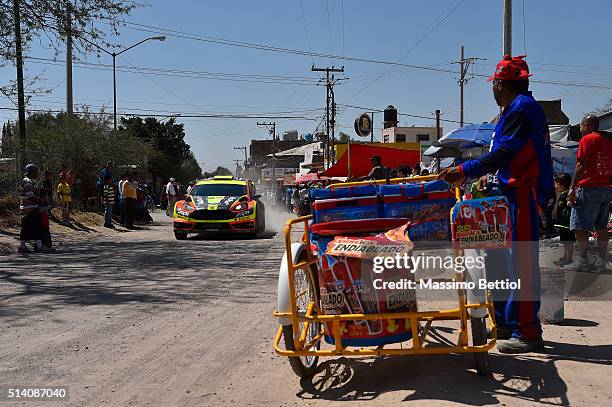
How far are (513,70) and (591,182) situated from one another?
3424 millimetres

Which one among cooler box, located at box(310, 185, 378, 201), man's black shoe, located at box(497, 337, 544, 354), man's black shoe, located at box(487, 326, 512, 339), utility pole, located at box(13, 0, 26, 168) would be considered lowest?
man's black shoe, located at box(497, 337, 544, 354)

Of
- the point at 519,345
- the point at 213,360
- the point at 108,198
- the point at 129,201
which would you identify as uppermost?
the point at 108,198

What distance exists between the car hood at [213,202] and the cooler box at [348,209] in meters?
12.1

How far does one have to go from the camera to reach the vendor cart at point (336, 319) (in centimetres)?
426

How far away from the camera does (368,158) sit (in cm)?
2133

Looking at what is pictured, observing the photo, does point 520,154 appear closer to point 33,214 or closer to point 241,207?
point 33,214

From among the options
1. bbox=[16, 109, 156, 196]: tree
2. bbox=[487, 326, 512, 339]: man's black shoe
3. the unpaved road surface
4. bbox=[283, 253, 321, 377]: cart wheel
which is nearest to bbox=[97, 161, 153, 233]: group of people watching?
bbox=[16, 109, 156, 196]: tree

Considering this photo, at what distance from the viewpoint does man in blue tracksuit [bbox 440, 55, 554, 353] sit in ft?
16.0

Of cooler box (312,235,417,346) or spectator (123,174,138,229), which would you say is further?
spectator (123,174,138,229)

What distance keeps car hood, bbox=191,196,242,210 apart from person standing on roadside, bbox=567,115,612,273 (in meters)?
10.2

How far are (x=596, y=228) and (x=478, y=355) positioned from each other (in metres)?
4.35

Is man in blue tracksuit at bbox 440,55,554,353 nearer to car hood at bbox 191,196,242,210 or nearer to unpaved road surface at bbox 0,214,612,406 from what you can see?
unpaved road surface at bbox 0,214,612,406

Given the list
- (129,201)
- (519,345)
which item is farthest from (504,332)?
(129,201)

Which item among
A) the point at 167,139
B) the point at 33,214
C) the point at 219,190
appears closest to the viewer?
the point at 33,214
